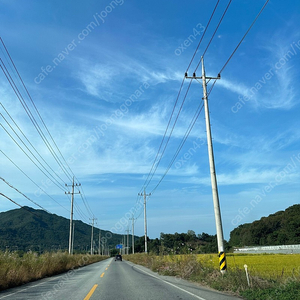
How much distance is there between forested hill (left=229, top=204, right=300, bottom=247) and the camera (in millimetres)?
85250

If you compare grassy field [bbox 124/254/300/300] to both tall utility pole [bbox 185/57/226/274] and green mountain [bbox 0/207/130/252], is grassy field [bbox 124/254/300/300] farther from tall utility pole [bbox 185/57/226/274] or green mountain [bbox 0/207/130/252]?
green mountain [bbox 0/207/130/252]

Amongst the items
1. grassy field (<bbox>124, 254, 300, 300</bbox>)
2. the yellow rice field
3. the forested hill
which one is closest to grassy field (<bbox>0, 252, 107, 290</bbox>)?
grassy field (<bbox>124, 254, 300, 300</bbox>)

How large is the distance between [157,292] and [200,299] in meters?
2.02

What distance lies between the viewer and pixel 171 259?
67.9 ft

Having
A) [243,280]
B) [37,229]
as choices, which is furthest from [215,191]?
[37,229]

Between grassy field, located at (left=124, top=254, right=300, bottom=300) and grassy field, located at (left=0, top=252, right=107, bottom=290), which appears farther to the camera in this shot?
grassy field, located at (left=0, top=252, right=107, bottom=290)

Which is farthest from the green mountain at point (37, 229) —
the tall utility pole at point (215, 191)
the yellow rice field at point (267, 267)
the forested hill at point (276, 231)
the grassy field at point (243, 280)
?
the tall utility pole at point (215, 191)

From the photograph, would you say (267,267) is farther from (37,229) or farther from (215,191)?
(37,229)

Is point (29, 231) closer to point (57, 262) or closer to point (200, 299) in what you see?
point (57, 262)

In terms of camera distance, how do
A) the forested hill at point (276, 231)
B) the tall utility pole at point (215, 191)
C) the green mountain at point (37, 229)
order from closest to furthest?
the tall utility pole at point (215, 191) < the green mountain at point (37, 229) < the forested hill at point (276, 231)

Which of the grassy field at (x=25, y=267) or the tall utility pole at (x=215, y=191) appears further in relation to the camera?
the grassy field at (x=25, y=267)

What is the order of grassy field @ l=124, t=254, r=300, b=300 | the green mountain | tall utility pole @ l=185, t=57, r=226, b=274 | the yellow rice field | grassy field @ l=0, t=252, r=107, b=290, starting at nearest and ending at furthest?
1. grassy field @ l=124, t=254, r=300, b=300
2. the yellow rice field
3. tall utility pole @ l=185, t=57, r=226, b=274
4. grassy field @ l=0, t=252, r=107, b=290
5. the green mountain

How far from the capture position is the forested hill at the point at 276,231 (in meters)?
85.2

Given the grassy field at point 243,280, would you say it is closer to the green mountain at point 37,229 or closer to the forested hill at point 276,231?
the green mountain at point 37,229
